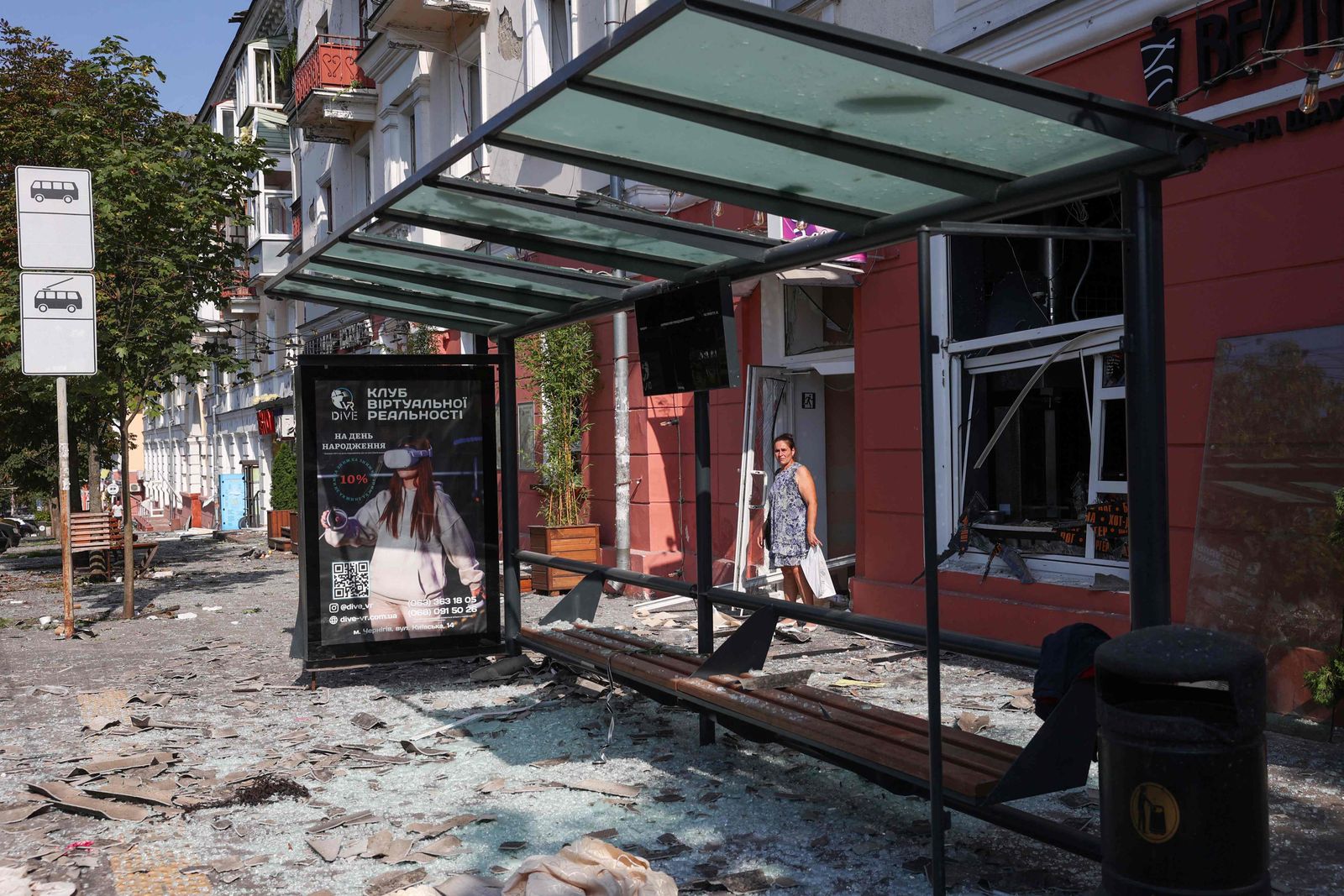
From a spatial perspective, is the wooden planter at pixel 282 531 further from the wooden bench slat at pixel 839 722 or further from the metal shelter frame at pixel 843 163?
the metal shelter frame at pixel 843 163

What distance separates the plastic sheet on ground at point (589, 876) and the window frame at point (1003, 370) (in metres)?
4.54

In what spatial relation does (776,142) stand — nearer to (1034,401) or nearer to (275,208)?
(1034,401)

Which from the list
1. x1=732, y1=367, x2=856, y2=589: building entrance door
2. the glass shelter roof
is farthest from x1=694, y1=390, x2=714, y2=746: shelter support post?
x1=732, y1=367, x2=856, y2=589: building entrance door

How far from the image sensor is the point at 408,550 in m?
7.75

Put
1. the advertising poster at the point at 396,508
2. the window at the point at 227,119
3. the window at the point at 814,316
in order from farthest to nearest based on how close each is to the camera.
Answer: the window at the point at 227,119 → the window at the point at 814,316 → the advertising poster at the point at 396,508

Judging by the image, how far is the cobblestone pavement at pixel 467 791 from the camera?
425 centimetres

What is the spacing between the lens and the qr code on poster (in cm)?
755

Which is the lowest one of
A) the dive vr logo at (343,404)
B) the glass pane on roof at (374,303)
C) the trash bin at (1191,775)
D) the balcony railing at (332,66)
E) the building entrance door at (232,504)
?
the building entrance door at (232,504)

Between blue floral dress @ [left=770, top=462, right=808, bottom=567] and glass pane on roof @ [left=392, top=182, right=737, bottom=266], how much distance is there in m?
4.73

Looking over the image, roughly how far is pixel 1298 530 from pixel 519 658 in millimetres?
4793

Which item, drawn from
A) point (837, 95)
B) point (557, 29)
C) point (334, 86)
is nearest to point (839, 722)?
point (837, 95)

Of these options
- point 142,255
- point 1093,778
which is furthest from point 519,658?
point 142,255

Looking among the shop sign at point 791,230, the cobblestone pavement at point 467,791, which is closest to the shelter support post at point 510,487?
the cobblestone pavement at point 467,791

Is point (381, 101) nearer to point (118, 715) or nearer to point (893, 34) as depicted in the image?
point (893, 34)
